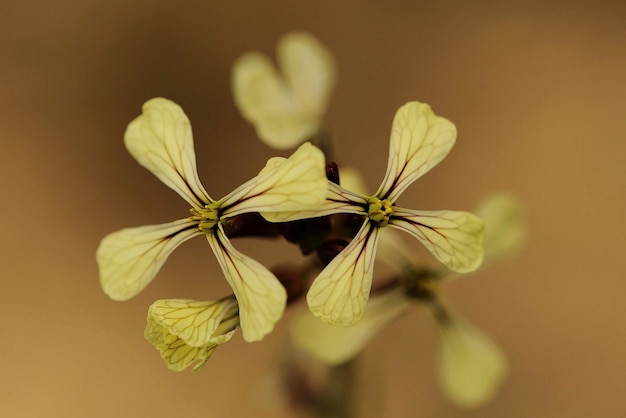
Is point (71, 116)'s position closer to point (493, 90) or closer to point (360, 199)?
point (493, 90)

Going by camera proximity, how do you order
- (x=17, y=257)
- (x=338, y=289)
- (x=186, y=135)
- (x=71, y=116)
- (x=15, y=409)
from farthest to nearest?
(x=71, y=116) < (x=17, y=257) < (x=15, y=409) < (x=186, y=135) < (x=338, y=289)

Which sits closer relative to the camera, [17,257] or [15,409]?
[15,409]

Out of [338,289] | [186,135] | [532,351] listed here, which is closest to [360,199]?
[338,289]

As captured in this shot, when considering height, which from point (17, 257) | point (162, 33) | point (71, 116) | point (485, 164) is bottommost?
point (17, 257)

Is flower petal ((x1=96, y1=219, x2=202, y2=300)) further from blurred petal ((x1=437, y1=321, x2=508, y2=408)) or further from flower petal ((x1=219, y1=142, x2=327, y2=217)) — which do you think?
blurred petal ((x1=437, y1=321, x2=508, y2=408))

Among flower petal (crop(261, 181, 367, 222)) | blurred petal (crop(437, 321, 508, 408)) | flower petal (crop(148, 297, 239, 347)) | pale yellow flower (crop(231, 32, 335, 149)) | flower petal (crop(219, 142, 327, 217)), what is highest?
pale yellow flower (crop(231, 32, 335, 149))

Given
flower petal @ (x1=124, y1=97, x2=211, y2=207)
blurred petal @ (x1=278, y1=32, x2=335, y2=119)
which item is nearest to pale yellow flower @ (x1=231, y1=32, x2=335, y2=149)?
blurred petal @ (x1=278, y1=32, x2=335, y2=119)
